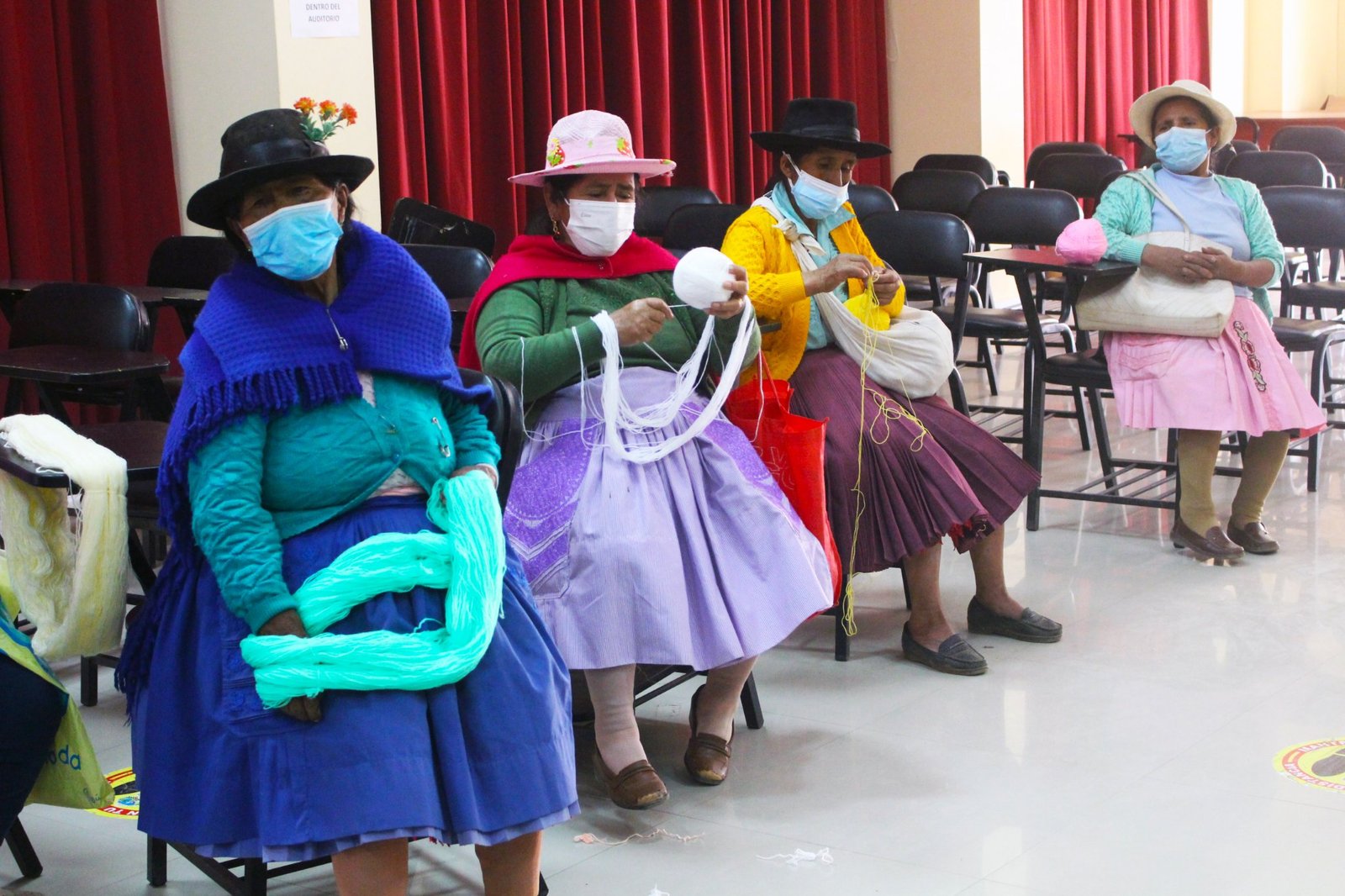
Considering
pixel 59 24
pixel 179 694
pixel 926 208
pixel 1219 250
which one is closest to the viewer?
pixel 179 694

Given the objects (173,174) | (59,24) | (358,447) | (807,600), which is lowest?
(807,600)

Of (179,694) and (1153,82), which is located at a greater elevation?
(1153,82)

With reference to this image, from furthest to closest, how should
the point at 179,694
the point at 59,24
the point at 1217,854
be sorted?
the point at 59,24 → the point at 1217,854 → the point at 179,694

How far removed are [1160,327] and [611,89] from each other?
3.25 meters

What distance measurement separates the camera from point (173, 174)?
A: 5.10 meters

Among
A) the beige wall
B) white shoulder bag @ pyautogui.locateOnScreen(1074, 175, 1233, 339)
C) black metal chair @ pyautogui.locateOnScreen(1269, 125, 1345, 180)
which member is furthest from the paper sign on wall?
black metal chair @ pyautogui.locateOnScreen(1269, 125, 1345, 180)

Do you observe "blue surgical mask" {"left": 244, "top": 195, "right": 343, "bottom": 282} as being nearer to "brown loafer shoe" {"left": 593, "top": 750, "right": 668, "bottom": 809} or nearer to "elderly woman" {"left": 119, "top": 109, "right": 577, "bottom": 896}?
"elderly woman" {"left": 119, "top": 109, "right": 577, "bottom": 896}

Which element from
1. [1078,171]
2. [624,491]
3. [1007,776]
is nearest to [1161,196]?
[1007,776]

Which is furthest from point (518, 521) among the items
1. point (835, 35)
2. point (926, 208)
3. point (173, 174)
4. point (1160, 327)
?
point (835, 35)

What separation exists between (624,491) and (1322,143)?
7603mm

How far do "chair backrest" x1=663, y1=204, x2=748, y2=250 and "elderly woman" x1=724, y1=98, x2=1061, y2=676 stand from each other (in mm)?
1635

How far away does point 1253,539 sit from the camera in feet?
13.7

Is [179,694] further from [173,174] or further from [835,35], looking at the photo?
[835,35]

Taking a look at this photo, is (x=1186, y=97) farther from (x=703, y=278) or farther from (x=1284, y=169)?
(x=1284, y=169)
